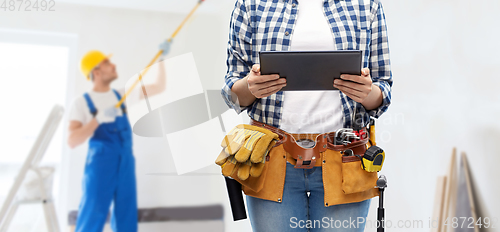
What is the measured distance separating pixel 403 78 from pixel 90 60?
1.37 meters

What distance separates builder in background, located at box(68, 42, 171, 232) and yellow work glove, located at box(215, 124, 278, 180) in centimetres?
82

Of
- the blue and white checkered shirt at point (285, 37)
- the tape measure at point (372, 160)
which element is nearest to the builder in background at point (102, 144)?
the blue and white checkered shirt at point (285, 37)

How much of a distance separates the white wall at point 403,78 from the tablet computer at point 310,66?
84cm

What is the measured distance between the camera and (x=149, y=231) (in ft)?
4.63

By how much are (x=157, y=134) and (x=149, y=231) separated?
0.43 meters

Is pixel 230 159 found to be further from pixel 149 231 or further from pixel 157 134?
pixel 149 231

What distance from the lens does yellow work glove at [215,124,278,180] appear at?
2.04 ft

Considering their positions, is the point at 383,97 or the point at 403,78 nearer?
the point at 383,97

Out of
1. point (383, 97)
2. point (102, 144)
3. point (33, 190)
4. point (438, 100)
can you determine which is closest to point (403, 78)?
point (438, 100)

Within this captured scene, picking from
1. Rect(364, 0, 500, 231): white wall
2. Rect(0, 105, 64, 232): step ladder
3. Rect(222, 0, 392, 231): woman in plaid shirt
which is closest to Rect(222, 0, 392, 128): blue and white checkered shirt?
Rect(222, 0, 392, 231): woman in plaid shirt

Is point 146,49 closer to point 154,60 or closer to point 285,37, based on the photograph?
point 154,60

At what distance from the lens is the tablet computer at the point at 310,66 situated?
0.58 metres

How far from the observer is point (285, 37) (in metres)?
0.69

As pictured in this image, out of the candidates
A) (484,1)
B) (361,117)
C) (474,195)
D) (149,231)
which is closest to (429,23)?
(484,1)
